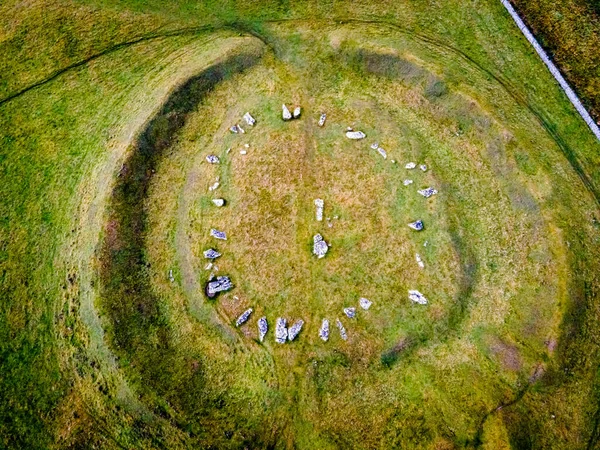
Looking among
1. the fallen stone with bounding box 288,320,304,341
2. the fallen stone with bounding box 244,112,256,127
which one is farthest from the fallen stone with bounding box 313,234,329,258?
the fallen stone with bounding box 244,112,256,127

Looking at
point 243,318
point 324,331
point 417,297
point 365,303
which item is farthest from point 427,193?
point 243,318

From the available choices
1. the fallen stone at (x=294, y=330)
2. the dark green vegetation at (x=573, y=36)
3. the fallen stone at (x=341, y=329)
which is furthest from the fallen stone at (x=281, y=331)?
the dark green vegetation at (x=573, y=36)

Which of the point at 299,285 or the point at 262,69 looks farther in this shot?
the point at 262,69

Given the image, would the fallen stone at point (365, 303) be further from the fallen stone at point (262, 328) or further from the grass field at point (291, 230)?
the fallen stone at point (262, 328)

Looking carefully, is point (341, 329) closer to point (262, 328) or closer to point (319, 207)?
point (262, 328)

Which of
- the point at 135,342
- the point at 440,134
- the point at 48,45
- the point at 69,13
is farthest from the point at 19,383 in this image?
the point at 440,134

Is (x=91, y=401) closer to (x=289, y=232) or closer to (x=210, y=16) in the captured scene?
(x=289, y=232)
